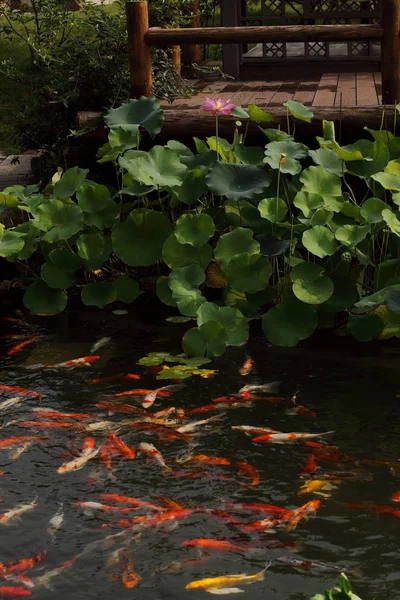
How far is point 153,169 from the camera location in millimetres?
5473

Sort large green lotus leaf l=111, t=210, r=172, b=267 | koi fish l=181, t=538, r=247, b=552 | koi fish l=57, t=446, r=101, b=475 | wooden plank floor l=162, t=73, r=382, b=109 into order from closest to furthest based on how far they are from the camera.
Answer: koi fish l=181, t=538, r=247, b=552, koi fish l=57, t=446, r=101, b=475, large green lotus leaf l=111, t=210, r=172, b=267, wooden plank floor l=162, t=73, r=382, b=109

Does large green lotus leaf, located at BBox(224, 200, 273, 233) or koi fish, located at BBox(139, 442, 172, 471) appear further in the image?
large green lotus leaf, located at BBox(224, 200, 273, 233)

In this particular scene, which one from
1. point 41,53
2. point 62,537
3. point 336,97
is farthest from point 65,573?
point 336,97

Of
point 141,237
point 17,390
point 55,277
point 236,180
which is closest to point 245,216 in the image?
point 236,180

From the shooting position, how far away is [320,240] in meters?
5.07

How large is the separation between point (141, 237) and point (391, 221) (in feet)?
4.64

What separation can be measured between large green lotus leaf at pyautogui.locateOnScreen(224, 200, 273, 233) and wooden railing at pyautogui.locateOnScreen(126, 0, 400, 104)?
116cm

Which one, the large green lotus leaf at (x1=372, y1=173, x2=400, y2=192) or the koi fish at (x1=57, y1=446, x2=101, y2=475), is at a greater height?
the large green lotus leaf at (x1=372, y1=173, x2=400, y2=192)

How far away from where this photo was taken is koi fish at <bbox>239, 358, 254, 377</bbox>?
484 cm

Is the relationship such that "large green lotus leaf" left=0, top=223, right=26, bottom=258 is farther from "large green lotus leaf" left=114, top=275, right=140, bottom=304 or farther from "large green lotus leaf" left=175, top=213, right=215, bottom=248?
"large green lotus leaf" left=175, top=213, right=215, bottom=248

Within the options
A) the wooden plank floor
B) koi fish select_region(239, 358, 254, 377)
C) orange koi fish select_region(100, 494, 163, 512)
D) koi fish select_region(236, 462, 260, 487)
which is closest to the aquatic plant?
koi fish select_region(239, 358, 254, 377)

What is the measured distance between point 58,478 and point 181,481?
483 mm

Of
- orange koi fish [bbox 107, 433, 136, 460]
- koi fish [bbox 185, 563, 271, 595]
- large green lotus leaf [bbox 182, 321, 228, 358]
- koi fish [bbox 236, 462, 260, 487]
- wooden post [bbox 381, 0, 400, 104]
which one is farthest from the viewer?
wooden post [bbox 381, 0, 400, 104]

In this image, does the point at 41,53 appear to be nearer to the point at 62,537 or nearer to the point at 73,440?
the point at 73,440
